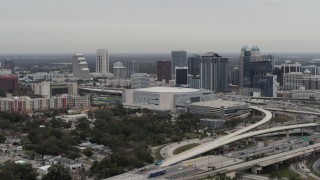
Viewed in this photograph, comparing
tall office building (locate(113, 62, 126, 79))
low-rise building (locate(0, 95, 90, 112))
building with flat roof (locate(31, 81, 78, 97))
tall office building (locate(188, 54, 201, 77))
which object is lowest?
low-rise building (locate(0, 95, 90, 112))

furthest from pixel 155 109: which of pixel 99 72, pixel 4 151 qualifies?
pixel 99 72

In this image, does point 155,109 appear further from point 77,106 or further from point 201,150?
point 201,150

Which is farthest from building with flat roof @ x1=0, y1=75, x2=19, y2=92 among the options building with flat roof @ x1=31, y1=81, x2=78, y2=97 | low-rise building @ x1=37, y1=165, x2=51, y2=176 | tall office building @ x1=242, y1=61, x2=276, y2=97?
low-rise building @ x1=37, y1=165, x2=51, y2=176

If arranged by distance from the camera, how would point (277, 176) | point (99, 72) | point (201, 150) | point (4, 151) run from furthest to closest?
point (99, 72) → point (4, 151) → point (201, 150) → point (277, 176)

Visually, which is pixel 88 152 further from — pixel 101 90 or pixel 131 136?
pixel 101 90

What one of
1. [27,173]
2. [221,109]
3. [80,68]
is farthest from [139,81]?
[27,173]

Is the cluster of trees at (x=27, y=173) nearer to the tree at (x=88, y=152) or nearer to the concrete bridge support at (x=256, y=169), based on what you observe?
the tree at (x=88, y=152)

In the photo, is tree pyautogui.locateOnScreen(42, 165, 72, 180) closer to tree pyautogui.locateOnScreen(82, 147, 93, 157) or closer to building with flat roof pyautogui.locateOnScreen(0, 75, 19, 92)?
tree pyautogui.locateOnScreen(82, 147, 93, 157)

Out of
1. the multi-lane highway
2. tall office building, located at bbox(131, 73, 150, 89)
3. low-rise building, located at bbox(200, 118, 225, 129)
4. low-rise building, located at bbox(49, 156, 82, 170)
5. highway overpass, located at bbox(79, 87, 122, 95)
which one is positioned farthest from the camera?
tall office building, located at bbox(131, 73, 150, 89)
